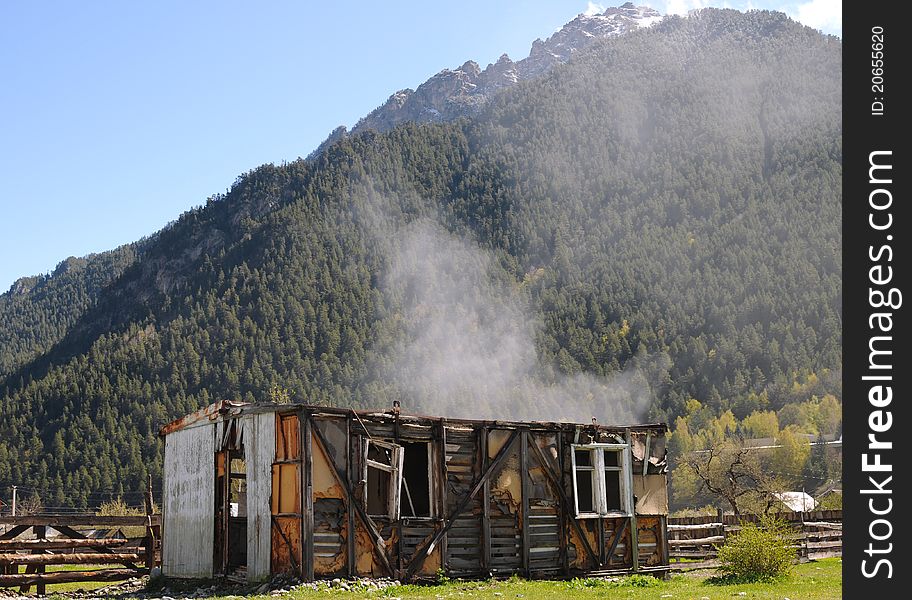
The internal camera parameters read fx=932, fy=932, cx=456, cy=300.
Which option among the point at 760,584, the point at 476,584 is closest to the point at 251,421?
the point at 476,584

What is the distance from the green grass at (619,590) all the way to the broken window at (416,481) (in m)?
2.69

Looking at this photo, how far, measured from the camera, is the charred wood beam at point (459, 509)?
21617 mm

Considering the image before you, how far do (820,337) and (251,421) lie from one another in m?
139

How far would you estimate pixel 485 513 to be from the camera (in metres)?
22.9

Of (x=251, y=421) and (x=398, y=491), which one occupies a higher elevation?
(x=251, y=421)

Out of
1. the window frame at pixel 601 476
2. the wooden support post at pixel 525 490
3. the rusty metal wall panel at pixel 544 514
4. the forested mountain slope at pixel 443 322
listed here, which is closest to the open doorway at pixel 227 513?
the wooden support post at pixel 525 490

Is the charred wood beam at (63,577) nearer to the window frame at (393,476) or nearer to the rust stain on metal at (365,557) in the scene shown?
the rust stain on metal at (365,557)

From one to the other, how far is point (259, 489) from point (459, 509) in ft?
15.8

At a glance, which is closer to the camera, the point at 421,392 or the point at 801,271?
the point at 421,392

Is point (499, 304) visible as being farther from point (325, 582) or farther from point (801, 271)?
point (325, 582)

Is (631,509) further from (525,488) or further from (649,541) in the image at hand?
(525,488)

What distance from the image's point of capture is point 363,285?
6663 inches

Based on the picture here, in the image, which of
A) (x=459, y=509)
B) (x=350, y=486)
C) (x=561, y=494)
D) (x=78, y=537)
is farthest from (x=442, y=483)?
(x=78, y=537)

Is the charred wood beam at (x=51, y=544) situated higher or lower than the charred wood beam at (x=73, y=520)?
lower
